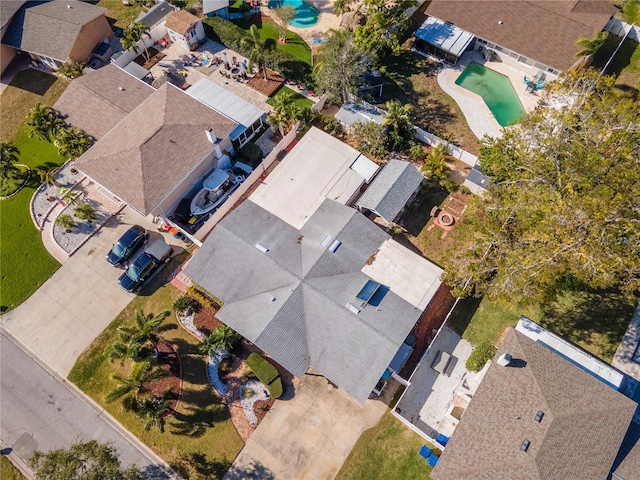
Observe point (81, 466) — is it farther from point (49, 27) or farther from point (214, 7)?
point (214, 7)

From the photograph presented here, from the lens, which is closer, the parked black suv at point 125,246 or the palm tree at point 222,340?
the palm tree at point 222,340

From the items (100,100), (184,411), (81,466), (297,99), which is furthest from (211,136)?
(81,466)

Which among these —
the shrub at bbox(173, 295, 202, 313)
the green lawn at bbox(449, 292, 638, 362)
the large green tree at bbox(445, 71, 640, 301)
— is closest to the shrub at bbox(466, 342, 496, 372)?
the green lawn at bbox(449, 292, 638, 362)

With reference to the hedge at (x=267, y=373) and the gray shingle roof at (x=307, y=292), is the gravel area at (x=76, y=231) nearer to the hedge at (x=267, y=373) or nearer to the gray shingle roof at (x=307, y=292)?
the gray shingle roof at (x=307, y=292)

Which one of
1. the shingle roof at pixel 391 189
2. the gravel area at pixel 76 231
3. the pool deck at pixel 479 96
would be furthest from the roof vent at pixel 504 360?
the gravel area at pixel 76 231

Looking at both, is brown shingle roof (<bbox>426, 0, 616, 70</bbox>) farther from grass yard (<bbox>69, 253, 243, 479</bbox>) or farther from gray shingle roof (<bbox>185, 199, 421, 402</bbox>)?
grass yard (<bbox>69, 253, 243, 479</bbox>)
